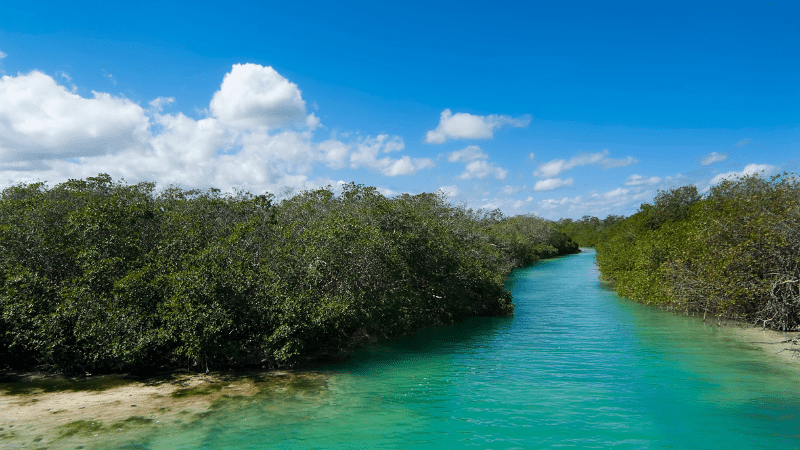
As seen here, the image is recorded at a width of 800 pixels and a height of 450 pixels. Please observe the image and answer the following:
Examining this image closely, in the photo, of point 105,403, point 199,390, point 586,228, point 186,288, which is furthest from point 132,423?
point 586,228

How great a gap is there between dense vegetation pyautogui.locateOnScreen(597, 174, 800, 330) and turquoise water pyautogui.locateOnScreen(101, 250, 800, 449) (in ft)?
8.01

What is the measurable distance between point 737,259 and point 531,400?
50.6ft

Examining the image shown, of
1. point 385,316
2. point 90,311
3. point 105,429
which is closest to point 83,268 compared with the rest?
point 90,311

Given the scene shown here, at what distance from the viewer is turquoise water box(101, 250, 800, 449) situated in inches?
512

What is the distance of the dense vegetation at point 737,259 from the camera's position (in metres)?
21.5

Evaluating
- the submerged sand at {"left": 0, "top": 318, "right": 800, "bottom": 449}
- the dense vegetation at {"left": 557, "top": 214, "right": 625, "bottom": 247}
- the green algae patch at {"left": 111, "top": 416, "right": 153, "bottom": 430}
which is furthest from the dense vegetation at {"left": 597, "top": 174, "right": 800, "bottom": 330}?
the dense vegetation at {"left": 557, "top": 214, "right": 625, "bottom": 247}

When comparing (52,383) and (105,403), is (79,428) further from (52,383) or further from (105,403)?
(52,383)

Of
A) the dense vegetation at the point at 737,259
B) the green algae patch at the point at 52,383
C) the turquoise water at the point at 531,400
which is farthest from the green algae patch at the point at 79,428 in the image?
the dense vegetation at the point at 737,259

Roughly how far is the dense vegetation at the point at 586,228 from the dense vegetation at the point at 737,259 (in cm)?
12285

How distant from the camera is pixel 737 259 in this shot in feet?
79.6

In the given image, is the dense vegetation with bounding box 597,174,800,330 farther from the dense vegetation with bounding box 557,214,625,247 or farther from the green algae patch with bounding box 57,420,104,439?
the dense vegetation with bounding box 557,214,625,247

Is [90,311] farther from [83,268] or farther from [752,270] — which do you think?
[752,270]

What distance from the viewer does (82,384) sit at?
17438 mm

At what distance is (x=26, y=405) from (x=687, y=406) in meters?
20.4
